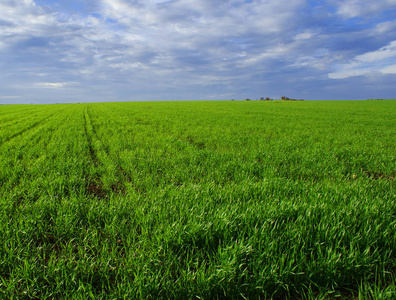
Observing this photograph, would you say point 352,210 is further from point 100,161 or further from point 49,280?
point 100,161

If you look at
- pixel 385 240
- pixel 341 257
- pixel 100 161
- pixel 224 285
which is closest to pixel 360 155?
pixel 385 240

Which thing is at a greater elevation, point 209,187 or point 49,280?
point 209,187

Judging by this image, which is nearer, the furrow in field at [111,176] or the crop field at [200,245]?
the crop field at [200,245]

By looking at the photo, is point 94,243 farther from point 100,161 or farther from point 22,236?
point 100,161

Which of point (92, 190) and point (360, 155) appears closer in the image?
point (92, 190)

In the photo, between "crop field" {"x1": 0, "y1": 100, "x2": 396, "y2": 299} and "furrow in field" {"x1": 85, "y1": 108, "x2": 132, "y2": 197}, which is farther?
"furrow in field" {"x1": 85, "y1": 108, "x2": 132, "y2": 197}

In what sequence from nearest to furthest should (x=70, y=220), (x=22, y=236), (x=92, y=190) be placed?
1. (x=22, y=236)
2. (x=70, y=220)
3. (x=92, y=190)

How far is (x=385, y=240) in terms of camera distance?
2.46 meters

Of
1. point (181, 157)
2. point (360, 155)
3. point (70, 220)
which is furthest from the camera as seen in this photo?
point (360, 155)

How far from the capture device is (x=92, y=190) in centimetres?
455

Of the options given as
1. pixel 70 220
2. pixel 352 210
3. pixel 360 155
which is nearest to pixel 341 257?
pixel 352 210

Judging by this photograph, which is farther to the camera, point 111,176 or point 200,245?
point 111,176

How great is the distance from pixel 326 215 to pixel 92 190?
430cm

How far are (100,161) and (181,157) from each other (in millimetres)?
2584
